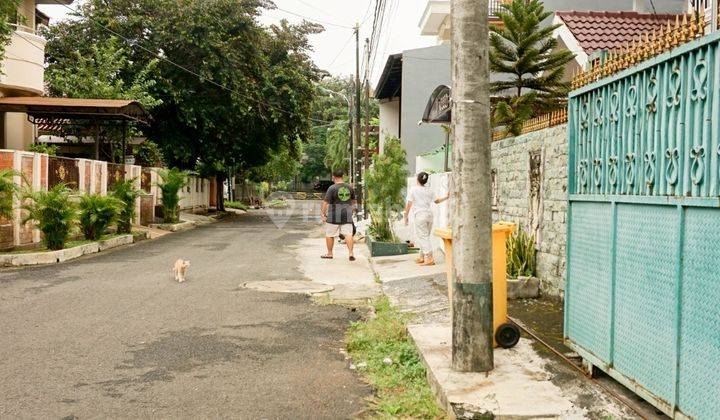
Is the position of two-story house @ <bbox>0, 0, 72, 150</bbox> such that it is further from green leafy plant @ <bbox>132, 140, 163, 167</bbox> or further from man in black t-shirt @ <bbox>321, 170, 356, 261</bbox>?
man in black t-shirt @ <bbox>321, 170, 356, 261</bbox>

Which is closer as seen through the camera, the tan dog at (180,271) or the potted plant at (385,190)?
the tan dog at (180,271)

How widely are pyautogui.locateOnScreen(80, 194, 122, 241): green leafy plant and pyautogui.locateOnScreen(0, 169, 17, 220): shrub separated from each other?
2261 mm

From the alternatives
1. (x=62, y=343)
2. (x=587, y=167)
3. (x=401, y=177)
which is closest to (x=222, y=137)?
A: (x=401, y=177)

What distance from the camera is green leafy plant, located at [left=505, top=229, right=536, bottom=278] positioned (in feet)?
28.9

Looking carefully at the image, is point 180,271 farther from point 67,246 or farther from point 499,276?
point 499,276

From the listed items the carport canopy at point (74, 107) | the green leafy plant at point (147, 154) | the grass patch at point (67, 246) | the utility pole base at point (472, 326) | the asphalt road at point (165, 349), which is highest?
the carport canopy at point (74, 107)

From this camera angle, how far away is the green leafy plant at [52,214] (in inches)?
506

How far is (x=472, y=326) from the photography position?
4754 millimetres

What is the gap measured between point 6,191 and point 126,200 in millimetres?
5258

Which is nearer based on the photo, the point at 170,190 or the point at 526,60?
the point at 526,60

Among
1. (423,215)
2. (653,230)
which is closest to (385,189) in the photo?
(423,215)

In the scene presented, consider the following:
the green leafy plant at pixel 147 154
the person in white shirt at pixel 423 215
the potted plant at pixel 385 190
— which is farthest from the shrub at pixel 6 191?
the green leafy plant at pixel 147 154

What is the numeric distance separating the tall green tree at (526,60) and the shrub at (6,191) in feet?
30.6

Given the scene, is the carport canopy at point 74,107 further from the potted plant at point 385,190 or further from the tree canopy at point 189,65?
the potted plant at point 385,190
